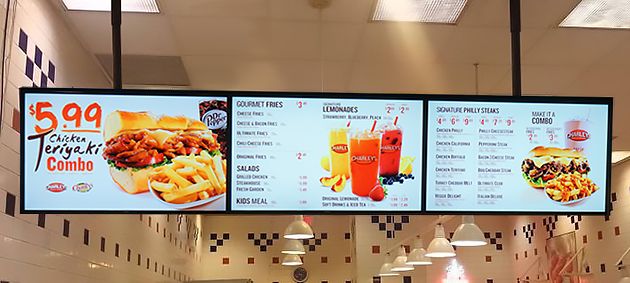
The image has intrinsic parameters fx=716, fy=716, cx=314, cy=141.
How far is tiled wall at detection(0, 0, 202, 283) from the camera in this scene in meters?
3.37

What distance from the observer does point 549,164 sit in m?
3.83

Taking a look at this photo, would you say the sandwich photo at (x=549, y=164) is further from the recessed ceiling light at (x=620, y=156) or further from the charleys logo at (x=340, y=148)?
the recessed ceiling light at (x=620, y=156)

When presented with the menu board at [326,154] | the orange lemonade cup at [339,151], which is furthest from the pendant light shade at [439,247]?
the orange lemonade cup at [339,151]

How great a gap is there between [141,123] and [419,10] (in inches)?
73.4

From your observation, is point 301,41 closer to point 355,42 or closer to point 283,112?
point 355,42

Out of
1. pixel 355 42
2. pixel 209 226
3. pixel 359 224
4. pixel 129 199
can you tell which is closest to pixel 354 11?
pixel 355 42

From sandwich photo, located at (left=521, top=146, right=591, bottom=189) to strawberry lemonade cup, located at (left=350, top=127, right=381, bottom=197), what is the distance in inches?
31.7

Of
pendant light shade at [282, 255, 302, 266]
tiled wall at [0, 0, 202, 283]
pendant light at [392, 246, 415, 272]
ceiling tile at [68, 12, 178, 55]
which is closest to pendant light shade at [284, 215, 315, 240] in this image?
tiled wall at [0, 0, 202, 283]

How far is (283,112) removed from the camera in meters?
3.68

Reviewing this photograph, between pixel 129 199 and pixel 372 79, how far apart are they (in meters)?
2.82

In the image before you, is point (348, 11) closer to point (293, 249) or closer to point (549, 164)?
A: point (549, 164)

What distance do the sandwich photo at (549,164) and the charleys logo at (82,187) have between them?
223 cm

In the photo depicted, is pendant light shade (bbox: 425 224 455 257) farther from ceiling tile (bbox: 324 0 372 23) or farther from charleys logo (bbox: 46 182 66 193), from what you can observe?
charleys logo (bbox: 46 182 66 193)

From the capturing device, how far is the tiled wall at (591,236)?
28.4 feet
